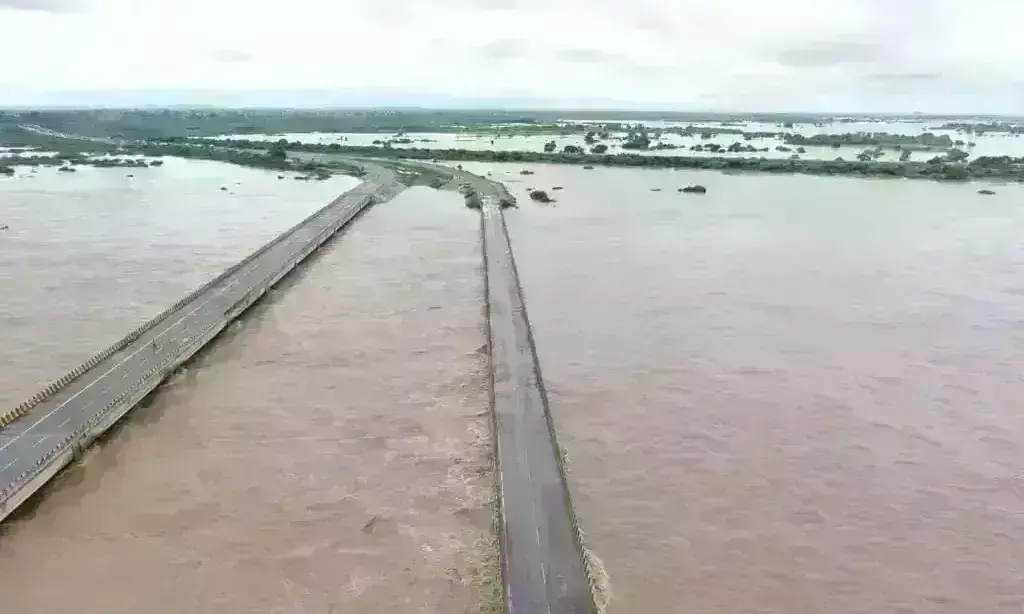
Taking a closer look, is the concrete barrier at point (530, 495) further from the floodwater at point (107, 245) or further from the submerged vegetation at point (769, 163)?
the submerged vegetation at point (769, 163)

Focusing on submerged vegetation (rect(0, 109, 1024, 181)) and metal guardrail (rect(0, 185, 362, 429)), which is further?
submerged vegetation (rect(0, 109, 1024, 181))

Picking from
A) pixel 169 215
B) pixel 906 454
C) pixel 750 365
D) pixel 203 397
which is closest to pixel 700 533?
pixel 906 454

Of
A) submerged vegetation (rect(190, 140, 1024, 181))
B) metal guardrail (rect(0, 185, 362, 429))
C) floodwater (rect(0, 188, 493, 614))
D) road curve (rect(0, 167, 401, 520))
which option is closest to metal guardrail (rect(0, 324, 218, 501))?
road curve (rect(0, 167, 401, 520))

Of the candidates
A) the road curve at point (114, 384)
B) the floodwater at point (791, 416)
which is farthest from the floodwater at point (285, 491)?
the floodwater at point (791, 416)

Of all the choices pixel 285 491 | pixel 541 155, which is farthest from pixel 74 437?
pixel 541 155

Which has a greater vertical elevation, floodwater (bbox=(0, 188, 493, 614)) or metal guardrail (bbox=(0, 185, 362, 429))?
metal guardrail (bbox=(0, 185, 362, 429))

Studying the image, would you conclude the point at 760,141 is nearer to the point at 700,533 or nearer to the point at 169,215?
the point at 169,215

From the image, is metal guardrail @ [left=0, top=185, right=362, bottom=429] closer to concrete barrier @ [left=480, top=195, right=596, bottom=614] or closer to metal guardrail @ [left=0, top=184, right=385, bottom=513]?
metal guardrail @ [left=0, top=184, right=385, bottom=513]
